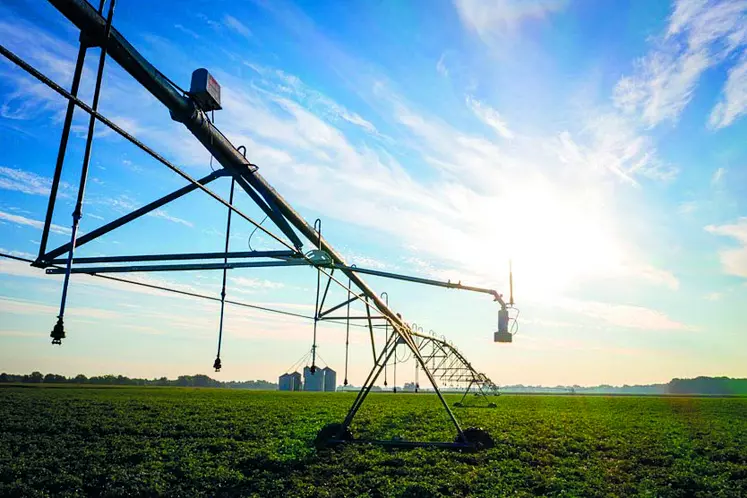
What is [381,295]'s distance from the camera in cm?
1641

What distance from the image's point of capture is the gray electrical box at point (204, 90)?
727 cm

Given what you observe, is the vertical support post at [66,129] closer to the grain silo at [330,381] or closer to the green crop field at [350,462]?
the green crop field at [350,462]

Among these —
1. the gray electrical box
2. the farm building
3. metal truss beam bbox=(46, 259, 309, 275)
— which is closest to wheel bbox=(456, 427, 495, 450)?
metal truss beam bbox=(46, 259, 309, 275)

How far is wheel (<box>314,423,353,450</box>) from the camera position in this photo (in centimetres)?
1700

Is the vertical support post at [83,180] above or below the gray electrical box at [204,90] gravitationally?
below

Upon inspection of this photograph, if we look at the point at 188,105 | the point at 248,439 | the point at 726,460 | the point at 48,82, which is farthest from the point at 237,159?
the point at 726,460

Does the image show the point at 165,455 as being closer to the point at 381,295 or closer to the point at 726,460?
the point at 381,295

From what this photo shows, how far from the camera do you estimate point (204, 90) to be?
7254mm

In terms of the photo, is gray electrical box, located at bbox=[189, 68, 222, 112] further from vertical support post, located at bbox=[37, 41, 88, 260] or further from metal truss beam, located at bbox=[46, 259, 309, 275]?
metal truss beam, located at bbox=[46, 259, 309, 275]

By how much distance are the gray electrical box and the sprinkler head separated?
358 cm

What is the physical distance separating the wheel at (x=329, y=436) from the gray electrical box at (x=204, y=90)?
495 inches

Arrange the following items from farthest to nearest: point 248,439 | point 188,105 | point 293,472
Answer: point 248,439 → point 293,472 → point 188,105

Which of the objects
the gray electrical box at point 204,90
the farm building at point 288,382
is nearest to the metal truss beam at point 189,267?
the gray electrical box at point 204,90

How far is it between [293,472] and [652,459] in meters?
11.5
